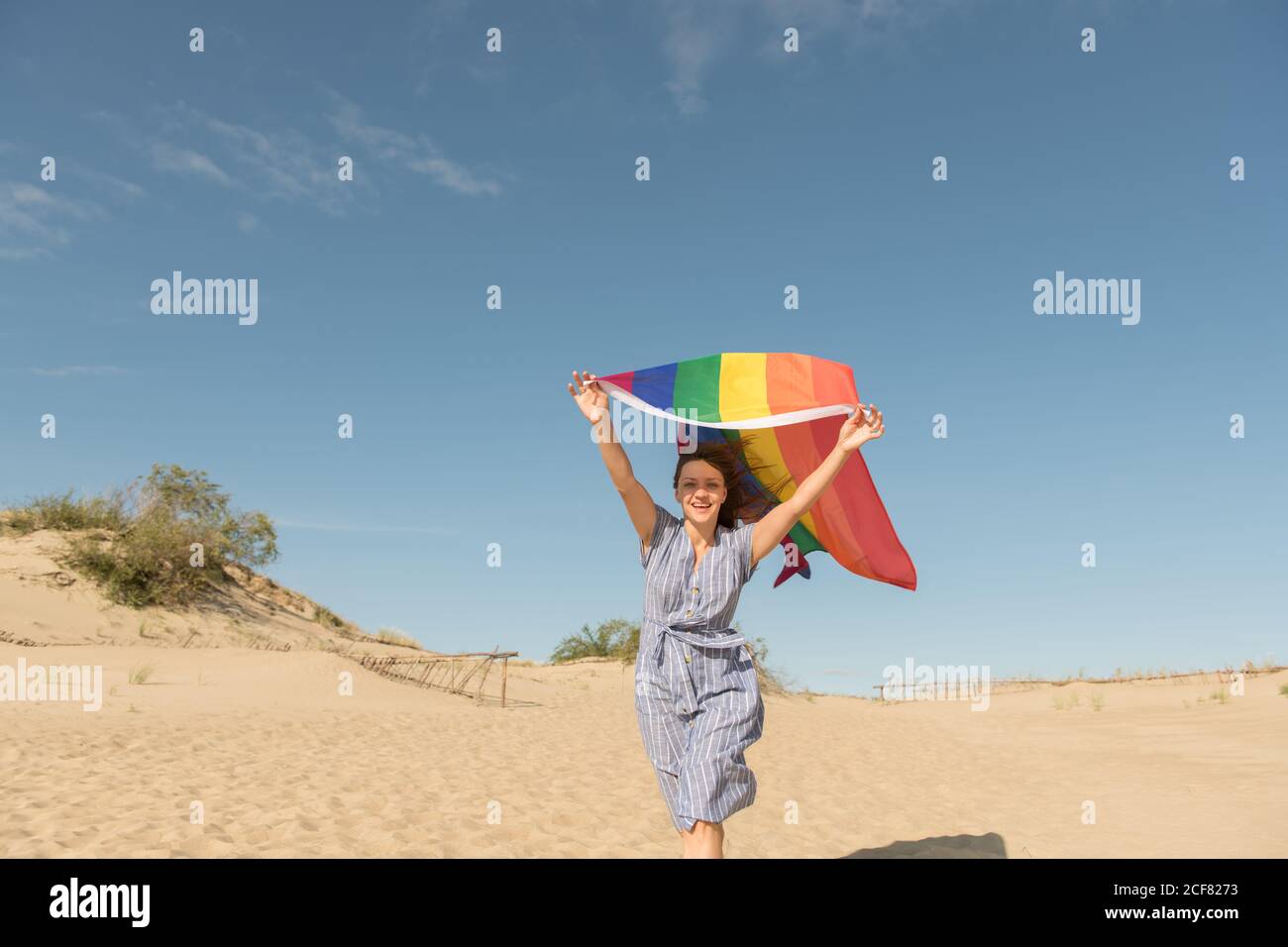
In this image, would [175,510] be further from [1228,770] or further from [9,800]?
[1228,770]

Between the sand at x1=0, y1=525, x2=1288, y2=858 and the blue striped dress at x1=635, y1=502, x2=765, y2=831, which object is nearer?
the blue striped dress at x1=635, y1=502, x2=765, y2=831

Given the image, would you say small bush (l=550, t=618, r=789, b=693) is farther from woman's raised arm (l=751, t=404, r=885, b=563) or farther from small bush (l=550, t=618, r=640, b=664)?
woman's raised arm (l=751, t=404, r=885, b=563)

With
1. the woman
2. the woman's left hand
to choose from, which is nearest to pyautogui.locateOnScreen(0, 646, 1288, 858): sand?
the woman

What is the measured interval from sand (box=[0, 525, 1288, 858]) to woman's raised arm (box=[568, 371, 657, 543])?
3.80 metres

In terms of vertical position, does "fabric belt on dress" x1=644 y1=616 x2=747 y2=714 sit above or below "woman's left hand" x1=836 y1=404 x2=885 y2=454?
below

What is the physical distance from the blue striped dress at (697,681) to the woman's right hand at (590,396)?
27.0 inches

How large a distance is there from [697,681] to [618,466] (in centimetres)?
111

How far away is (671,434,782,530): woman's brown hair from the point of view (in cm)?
461

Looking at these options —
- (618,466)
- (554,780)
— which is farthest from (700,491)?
(554,780)
